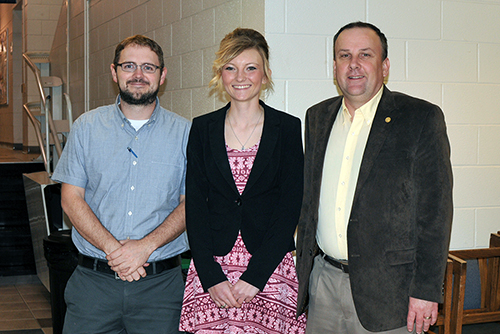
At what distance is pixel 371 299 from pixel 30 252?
4.79 meters

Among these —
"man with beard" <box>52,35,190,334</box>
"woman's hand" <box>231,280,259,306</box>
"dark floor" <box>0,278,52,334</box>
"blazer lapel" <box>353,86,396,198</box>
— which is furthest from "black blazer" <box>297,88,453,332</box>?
"dark floor" <box>0,278,52,334</box>

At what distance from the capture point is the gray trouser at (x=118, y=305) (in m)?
2.04

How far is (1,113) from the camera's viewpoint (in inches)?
485

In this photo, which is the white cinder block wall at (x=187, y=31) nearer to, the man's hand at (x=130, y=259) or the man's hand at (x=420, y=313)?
the man's hand at (x=130, y=259)

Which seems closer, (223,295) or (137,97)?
(223,295)

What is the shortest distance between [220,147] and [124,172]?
452 millimetres

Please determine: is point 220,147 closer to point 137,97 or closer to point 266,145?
point 266,145

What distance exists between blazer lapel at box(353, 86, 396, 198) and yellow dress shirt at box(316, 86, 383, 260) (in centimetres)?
6

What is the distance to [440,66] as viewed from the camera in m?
2.96

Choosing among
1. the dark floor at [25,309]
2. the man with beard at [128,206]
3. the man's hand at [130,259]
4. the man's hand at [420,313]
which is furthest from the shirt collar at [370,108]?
the dark floor at [25,309]

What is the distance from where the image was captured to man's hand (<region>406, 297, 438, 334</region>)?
1.72 meters

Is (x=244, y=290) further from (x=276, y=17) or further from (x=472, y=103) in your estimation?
(x=472, y=103)

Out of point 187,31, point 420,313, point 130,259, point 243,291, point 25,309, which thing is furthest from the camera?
point 25,309

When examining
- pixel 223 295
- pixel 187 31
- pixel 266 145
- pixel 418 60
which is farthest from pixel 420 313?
pixel 187 31
